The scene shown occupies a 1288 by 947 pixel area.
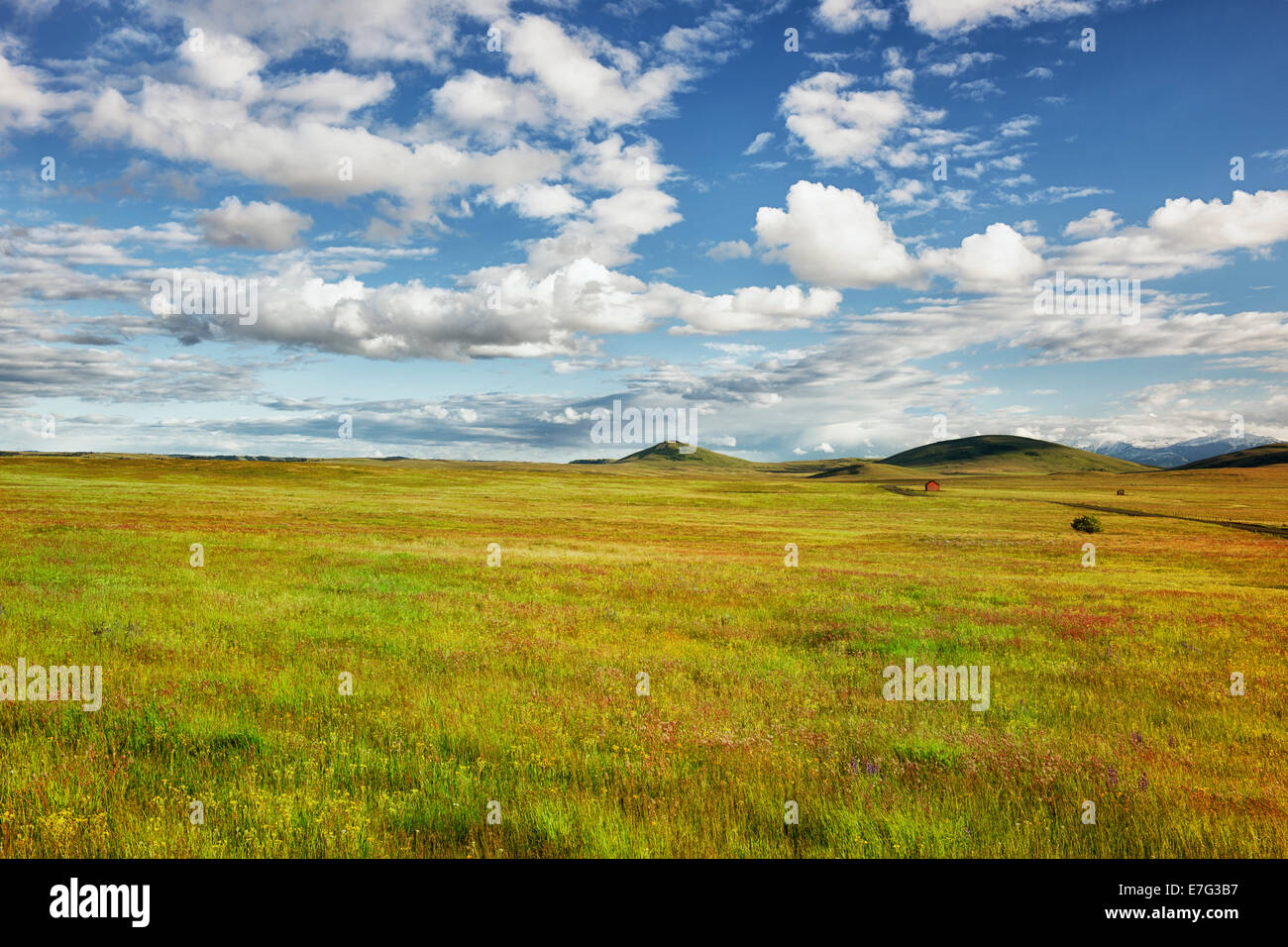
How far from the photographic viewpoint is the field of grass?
559 cm

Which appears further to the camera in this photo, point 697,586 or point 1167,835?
point 697,586

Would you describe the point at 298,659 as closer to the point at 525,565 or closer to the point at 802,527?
the point at 525,565

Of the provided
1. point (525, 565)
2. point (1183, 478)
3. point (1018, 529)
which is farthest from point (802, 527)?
point (1183, 478)

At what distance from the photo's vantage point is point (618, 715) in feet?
28.8

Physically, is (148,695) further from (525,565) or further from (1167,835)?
(525,565)

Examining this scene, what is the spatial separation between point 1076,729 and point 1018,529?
61.9m

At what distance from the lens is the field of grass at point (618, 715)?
5590 mm
